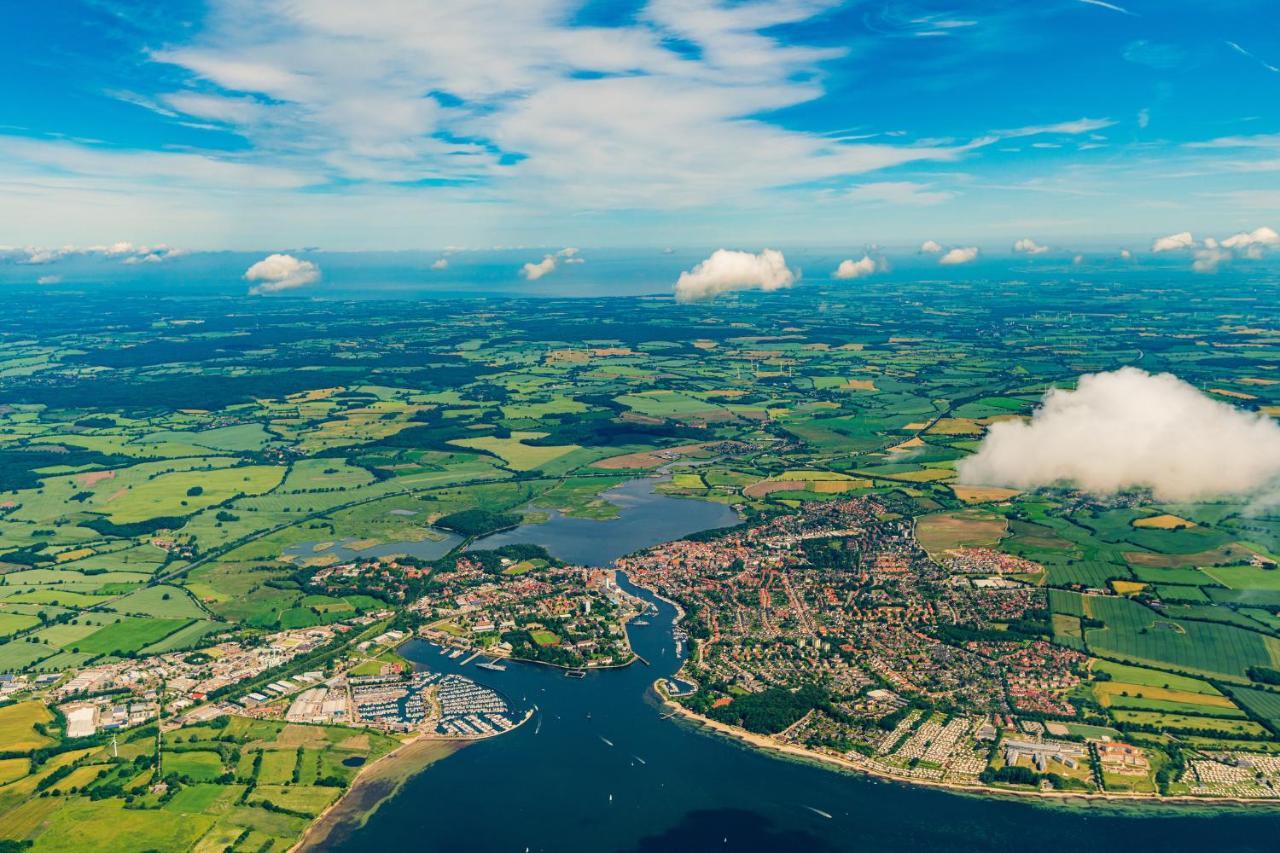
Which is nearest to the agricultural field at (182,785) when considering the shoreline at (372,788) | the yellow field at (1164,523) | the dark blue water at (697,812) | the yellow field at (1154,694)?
the shoreline at (372,788)

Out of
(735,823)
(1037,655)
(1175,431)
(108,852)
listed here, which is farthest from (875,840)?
(1175,431)

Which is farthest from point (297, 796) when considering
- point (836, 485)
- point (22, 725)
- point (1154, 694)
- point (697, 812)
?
point (836, 485)

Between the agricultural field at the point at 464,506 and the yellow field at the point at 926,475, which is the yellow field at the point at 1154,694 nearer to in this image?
the agricultural field at the point at 464,506

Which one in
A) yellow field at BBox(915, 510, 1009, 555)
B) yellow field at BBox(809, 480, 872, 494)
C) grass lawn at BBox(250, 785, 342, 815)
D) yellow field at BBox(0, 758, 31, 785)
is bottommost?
grass lawn at BBox(250, 785, 342, 815)

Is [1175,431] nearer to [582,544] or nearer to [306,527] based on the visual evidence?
[582,544]

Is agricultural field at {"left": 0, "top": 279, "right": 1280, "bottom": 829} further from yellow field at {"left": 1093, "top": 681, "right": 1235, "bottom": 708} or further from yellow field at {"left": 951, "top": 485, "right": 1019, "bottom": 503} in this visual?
yellow field at {"left": 951, "top": 485, "right": 1019, "bottom": 503}

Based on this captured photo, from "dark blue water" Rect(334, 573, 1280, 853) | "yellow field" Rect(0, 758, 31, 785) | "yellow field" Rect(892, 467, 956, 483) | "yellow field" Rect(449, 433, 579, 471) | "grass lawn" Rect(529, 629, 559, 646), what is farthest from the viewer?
"yellow field" Rect(449, 433, 579, 471)

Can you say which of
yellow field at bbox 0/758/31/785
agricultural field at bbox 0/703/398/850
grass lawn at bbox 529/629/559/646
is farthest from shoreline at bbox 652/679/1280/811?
yellow field at bbox 0/758/31/785
